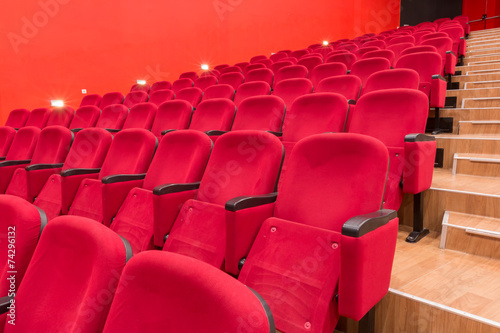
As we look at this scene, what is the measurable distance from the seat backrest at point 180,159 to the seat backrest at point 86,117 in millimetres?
575

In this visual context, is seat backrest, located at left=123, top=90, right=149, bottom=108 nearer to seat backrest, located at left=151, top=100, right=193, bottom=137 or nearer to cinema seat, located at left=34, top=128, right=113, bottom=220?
seat backrest, located at left=151, top=100, right=193, bottom=137

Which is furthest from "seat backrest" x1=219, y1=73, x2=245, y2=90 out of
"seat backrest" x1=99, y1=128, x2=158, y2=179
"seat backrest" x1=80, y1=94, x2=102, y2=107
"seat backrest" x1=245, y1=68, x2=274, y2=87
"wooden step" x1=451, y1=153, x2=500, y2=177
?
"wooden step" x1=451, y1=153, x2=500, y2=177

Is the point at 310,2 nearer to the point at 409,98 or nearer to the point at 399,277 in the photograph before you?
the point at 409,98

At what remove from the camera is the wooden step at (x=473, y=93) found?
75 centimetres

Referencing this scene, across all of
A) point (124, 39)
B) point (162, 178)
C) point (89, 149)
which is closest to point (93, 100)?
point (124, 39)

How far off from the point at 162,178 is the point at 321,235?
0.27 metres

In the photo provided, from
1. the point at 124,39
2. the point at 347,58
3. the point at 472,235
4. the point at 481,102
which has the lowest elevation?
the point at 472,235

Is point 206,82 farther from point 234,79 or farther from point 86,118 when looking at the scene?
point 86,118

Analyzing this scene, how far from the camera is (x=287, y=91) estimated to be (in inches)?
32.2

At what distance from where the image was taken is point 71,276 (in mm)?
214

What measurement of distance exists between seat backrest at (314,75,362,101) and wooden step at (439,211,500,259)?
360mm

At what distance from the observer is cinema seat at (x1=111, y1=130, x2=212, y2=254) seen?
447mm

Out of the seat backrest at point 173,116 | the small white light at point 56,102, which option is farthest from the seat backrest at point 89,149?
the small white light at point 56,102

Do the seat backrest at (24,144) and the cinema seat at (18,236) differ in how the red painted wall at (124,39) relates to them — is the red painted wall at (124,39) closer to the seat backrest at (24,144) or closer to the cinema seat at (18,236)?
the seat backrest at (24,144)
